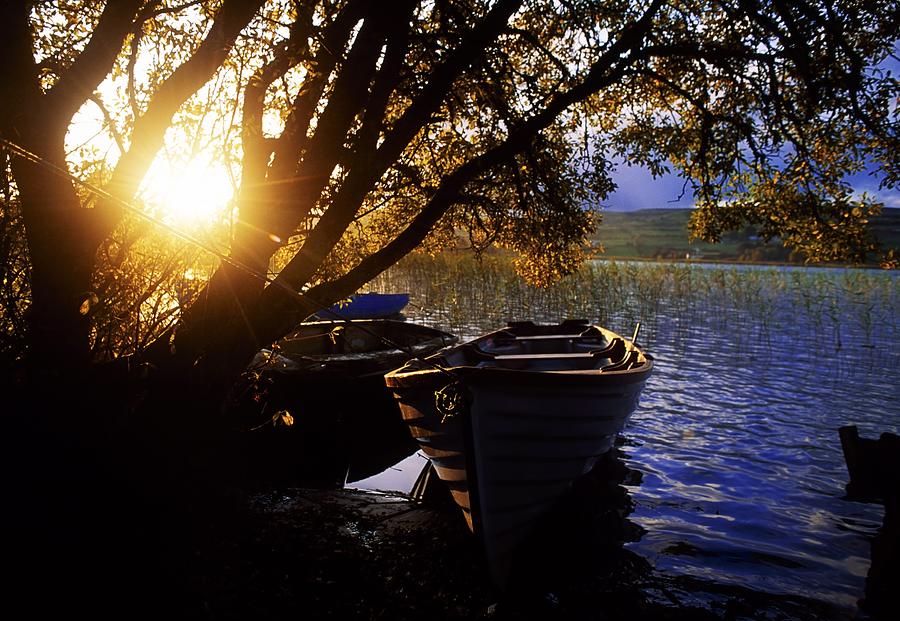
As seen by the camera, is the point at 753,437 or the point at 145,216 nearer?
the point at 145,216

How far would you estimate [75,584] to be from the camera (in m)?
4.61

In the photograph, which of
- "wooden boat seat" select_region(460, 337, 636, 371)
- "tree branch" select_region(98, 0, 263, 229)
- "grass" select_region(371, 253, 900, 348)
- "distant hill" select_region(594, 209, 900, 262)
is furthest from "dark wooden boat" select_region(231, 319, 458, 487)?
"distant hill" select_region(594, 209, 900, 262)

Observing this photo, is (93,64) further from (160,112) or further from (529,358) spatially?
(529,358)

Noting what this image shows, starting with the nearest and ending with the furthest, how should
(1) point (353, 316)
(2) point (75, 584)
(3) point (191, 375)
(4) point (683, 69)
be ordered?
(2) point (75, 584), (3) point (191, 375), (4) point (683, 69), (1) point (353, 316)

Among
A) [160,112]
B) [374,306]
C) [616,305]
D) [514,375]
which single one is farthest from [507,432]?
[616,305]

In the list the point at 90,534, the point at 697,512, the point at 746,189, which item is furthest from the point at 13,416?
the point at 746,189

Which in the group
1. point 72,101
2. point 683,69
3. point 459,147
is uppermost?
point 683,69

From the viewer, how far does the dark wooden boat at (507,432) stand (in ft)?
18.5

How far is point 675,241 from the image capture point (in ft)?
491

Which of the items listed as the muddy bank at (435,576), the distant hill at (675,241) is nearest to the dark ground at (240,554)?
the muddy bank at (435,576)

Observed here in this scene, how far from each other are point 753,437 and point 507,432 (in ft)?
26.5

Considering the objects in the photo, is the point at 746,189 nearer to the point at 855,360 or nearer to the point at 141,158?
the point at 141,158

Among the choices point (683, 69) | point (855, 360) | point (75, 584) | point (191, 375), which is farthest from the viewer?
point (855, 360)

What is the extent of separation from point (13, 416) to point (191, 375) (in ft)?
5.61
